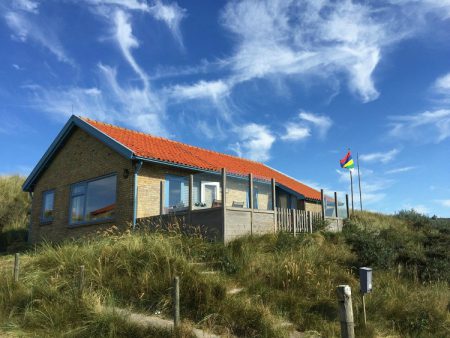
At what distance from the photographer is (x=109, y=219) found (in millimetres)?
15258

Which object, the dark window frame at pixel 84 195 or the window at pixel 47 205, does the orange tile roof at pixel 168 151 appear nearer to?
the dark window frame at pixel 84 195

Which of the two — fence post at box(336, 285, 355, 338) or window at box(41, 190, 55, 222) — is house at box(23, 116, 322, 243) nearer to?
window at box(41, 190, 55, 222)

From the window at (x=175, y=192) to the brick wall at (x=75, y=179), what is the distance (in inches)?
54.8

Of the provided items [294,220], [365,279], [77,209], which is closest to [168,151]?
[77,209]

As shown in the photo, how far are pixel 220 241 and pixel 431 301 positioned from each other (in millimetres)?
4938

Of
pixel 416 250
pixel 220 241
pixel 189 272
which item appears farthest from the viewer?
pixel 416 250

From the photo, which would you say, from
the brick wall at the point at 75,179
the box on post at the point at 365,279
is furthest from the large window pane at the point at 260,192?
the box on post at the point at 365,279

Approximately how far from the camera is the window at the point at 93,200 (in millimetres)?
15625

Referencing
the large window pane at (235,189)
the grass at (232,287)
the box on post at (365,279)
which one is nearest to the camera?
the grass at (232,287)

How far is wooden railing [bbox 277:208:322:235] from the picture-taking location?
1309cm

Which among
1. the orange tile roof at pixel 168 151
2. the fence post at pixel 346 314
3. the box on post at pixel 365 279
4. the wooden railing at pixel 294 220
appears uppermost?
the orange tile roof at pixel 168 151

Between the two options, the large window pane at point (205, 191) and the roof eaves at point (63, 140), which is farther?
the roof eaves at point (63, 140)

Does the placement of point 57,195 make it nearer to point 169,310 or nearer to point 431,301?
point 169,310

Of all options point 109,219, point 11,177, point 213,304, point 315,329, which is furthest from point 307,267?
point 11,177
